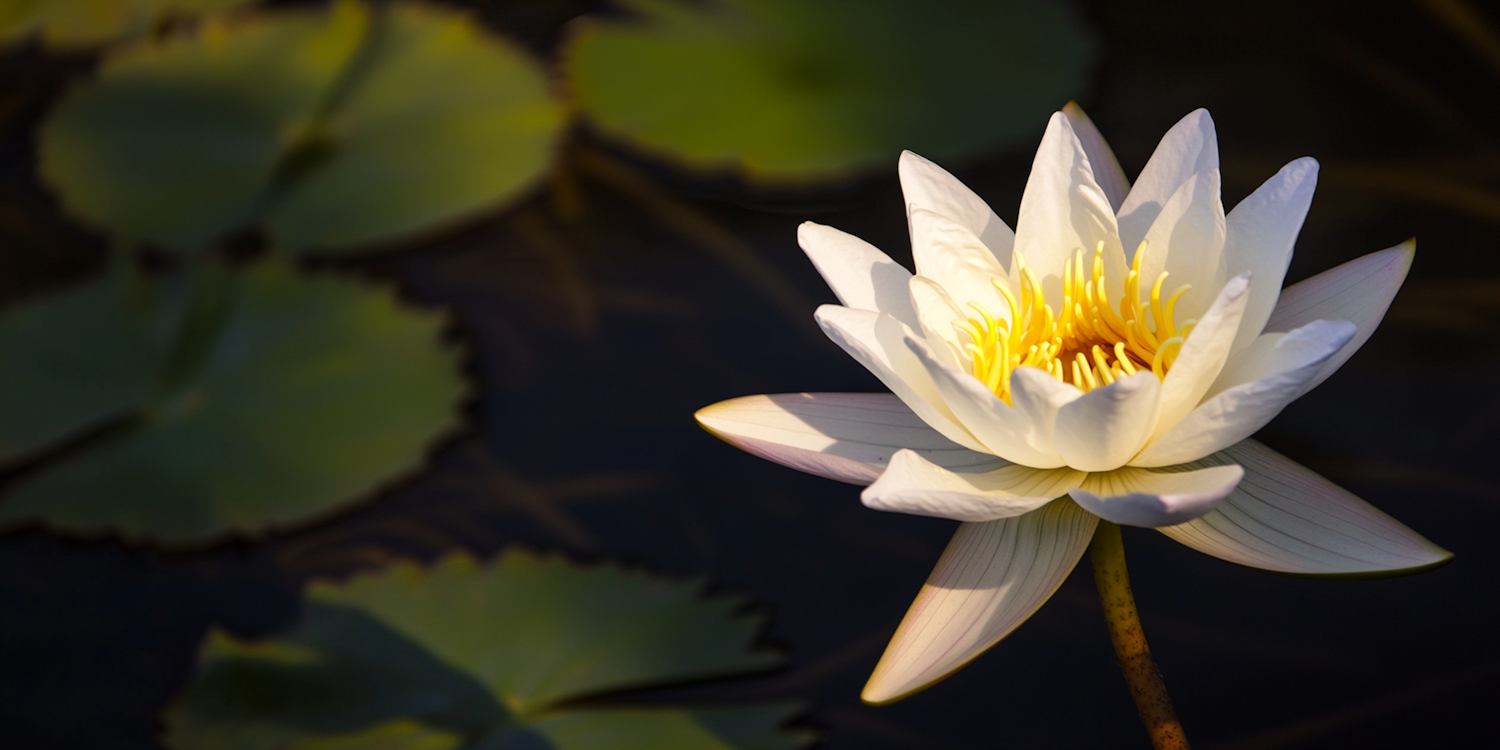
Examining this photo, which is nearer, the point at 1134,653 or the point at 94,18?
the point at 1134,653

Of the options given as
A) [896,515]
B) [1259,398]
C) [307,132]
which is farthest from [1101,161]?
[307,132]

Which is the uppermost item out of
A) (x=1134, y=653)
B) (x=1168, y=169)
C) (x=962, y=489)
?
(x=1168, y=169)

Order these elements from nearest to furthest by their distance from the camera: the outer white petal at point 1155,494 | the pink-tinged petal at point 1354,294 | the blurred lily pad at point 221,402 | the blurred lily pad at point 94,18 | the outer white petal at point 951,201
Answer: the outer white petal at point 1155,494 < the pink-tinged petal at point 1354,294 < the outer white petal at point 951,201 < the blurred lily pad at point 221,402 < the blurred lily pad at point 94,18

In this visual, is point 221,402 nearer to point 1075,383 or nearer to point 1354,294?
point 1075,383

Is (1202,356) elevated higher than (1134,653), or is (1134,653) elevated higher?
(1202,356)

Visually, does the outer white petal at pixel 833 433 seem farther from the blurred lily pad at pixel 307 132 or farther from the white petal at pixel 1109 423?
the blurred lily pad at pixel 307 132

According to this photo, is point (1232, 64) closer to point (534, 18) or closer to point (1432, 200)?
point (1432, 200)

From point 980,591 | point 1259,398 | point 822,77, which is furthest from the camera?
point 822,77

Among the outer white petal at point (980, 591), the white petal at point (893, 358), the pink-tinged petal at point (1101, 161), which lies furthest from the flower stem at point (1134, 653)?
the pink-tinged petal at point (1101, 161)
